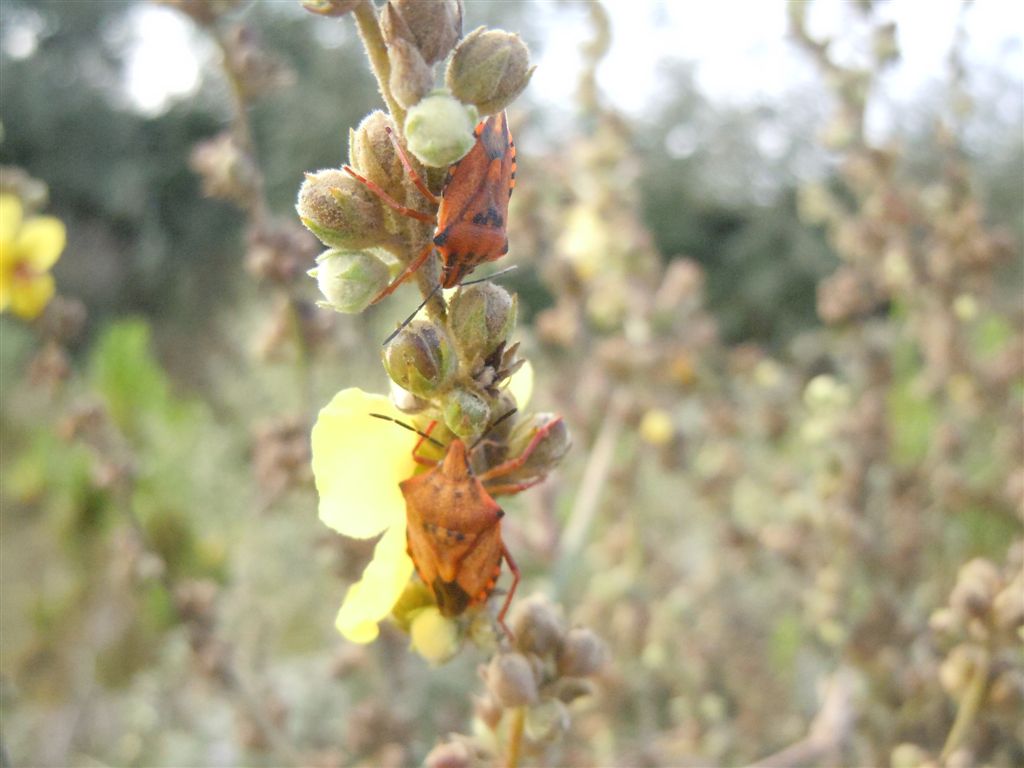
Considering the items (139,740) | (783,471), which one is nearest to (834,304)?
(783,471)

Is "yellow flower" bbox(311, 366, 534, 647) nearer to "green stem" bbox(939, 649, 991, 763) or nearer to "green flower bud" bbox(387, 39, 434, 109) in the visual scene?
"green flower bud" bbox(387, 39, 434, 109)

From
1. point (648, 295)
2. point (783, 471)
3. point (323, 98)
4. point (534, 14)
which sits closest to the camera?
point (648, 295)

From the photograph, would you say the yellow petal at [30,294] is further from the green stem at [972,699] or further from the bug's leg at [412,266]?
the green stem at [972,699]

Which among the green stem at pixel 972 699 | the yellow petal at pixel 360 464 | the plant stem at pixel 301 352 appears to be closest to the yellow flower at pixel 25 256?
the plant stem at pixel 301 352

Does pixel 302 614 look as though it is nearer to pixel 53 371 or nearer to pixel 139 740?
pixel 139 740

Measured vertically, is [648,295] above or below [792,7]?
below

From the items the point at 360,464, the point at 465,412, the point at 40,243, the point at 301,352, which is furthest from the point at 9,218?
the point at 465,412
